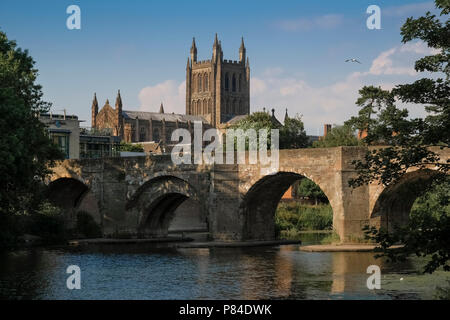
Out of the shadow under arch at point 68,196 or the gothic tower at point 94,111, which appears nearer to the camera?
the shadow under arch at point 68,196

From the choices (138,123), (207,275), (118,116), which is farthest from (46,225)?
(138,123)

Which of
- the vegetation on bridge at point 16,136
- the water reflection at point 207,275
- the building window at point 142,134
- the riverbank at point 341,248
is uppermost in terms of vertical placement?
the building window at point 142,134

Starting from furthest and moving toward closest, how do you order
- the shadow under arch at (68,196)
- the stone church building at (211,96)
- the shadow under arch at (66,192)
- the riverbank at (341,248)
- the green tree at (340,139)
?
the stone church building at (211,96), the green tree at (340,139), the shadow under arch at (68,196), the shadow under arch at (66,192), the riverbank at (341,248)

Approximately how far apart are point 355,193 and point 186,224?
32859 millimetres

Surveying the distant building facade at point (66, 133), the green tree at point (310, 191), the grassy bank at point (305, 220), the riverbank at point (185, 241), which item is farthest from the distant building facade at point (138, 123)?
the riverbank at point (185, 241)

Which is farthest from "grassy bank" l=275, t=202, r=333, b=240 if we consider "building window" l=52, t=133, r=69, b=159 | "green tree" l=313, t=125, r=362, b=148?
"building window" l=52, t=133, r=69, b=159

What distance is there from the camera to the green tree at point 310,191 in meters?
85.2

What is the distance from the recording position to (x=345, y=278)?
3244cm

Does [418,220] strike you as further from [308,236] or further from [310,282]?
[308,236]

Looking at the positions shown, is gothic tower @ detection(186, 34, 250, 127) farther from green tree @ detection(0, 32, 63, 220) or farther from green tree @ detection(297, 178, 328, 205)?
green tree @ detection(0, 32, 63, 220)

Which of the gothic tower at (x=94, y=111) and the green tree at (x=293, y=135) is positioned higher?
the gothic tower at (x=94, y=111)

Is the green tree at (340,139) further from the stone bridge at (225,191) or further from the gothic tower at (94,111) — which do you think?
the gothic tower at (94,111)

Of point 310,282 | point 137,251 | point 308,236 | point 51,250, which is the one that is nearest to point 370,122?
point 308,236

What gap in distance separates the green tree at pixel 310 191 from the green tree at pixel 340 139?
4472 millimetres
